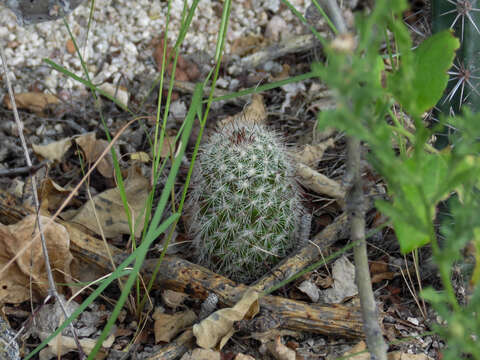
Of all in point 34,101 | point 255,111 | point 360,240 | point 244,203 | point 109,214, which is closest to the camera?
point 360,240

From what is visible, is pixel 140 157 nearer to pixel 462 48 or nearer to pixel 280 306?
pixel 280 306

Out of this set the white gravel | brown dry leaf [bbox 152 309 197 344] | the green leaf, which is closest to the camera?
the green leaf

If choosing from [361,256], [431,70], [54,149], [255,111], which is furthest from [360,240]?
[54,149]

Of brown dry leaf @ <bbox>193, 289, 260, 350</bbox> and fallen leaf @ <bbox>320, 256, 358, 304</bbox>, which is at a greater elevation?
brown dry leaf @ <bbox>193, 289, 260, 350</bbox>

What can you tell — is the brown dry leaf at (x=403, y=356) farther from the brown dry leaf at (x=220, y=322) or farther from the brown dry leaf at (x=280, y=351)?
the brown dry leaf at (x=220, y=322)

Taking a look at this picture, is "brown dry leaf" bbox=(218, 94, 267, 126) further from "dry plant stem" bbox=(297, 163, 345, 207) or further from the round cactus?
the round cactus

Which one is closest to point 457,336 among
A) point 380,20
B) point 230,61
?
point 380,20

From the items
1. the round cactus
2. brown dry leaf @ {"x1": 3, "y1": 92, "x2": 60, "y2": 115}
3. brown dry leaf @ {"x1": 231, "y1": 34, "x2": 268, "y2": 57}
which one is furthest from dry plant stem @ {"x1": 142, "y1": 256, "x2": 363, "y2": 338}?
brown dry leaf @ {"x1": 231, "y1": 34, "x2": 268, "y2": 57}

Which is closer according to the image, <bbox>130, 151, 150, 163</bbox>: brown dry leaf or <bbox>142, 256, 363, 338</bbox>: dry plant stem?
<bbox>142, 256, 363, 338</bbox>: dry plant stem
